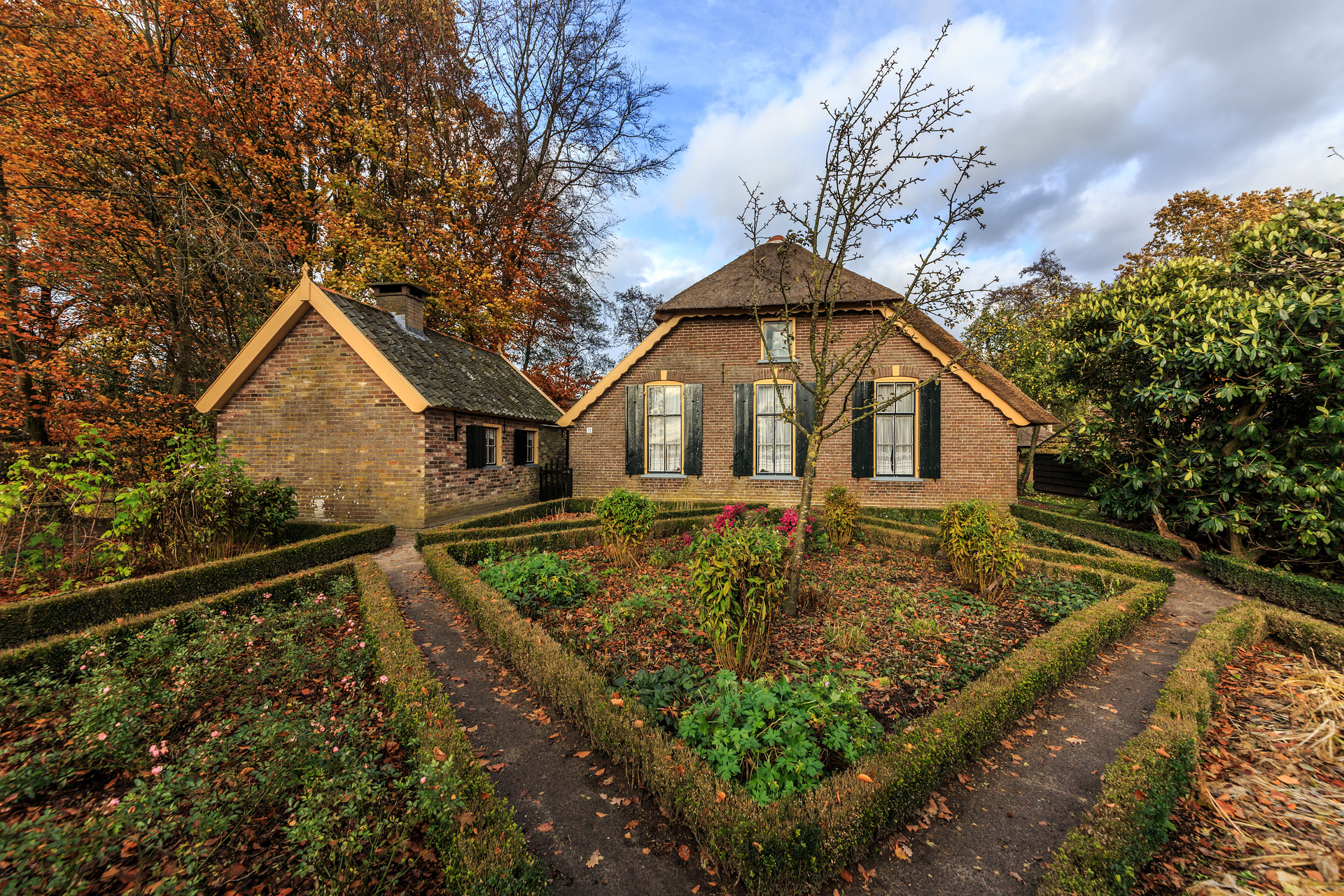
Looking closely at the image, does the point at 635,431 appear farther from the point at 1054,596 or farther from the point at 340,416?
the point at 1054,596

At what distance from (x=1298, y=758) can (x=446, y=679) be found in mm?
7097

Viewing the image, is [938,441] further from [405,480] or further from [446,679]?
[405,480]

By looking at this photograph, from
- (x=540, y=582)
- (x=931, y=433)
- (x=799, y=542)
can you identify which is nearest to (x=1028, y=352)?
(x=931, y=433)

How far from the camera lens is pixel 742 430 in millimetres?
12688

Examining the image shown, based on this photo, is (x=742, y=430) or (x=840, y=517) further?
(x=742, y=430)

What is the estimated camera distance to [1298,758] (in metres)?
3.51

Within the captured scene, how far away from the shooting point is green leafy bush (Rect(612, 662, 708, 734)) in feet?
12.1

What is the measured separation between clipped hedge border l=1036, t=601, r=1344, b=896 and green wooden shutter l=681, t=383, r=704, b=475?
954 centimetres

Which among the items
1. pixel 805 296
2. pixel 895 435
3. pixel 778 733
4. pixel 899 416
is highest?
pixel 805 296

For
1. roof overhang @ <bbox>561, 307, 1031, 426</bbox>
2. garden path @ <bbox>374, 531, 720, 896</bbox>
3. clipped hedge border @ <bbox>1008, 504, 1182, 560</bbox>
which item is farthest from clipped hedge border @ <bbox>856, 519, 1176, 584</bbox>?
garden path @ <bbox>374, 531, 720, 896</bbox>

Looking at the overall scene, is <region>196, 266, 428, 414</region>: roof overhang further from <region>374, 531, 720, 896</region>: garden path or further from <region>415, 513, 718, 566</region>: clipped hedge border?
<region>374, 531, 720, 896</region>: garden path

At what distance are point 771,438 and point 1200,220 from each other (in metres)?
17.8

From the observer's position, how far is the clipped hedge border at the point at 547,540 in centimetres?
780

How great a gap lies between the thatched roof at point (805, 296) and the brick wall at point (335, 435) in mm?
7063
